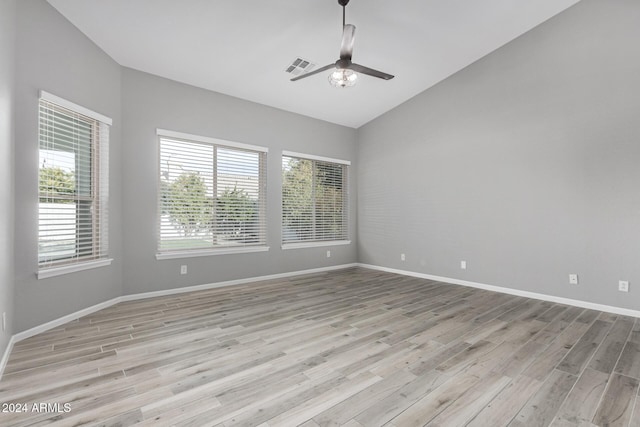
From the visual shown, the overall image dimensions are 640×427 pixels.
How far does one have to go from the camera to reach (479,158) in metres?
4.91

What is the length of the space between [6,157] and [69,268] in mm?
1350

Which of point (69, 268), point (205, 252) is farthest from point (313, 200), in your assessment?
point (69, 268)

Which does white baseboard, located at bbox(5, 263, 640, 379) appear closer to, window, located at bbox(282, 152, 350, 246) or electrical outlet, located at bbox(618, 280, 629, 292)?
electrical outlet, located at bbox(618, 280, 629, 292)

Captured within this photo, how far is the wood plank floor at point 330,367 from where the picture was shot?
179 cm

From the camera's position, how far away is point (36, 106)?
9.81 ft

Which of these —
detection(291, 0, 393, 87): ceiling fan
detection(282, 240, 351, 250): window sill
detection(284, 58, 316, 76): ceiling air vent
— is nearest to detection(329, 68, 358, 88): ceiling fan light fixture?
detection(291, 0, 393, 87): ceiling fan

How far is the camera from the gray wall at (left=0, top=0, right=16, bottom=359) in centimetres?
238

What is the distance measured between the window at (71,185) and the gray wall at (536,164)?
4.95 m

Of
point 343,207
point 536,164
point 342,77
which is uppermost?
point 342,77

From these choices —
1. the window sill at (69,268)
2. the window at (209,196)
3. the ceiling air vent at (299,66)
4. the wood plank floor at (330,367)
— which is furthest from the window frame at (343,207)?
the window sill at (69,268)

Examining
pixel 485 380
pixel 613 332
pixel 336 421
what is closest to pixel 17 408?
pixel 336 421

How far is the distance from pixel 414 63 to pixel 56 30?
4.63 meters

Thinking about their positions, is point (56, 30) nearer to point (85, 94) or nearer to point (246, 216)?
point (85, 94)

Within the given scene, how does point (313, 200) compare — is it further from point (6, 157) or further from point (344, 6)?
point (6, 157)
